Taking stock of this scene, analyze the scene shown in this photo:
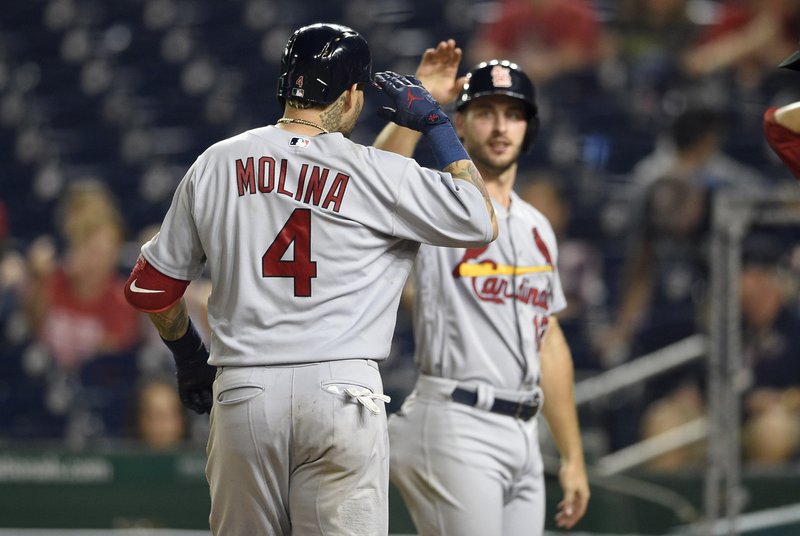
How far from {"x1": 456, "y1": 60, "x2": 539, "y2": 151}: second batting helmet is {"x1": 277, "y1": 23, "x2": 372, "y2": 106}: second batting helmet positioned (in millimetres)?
945

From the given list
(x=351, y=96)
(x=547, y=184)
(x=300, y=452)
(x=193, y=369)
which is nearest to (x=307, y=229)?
(x=351, y=96)

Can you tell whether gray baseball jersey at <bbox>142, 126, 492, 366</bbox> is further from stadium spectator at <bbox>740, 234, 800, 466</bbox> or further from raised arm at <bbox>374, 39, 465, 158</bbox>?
stadium spectator at <bbox>740, 234, 800, 466</bbox>

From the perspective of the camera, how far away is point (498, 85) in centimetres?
398

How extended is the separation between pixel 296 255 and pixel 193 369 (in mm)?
635

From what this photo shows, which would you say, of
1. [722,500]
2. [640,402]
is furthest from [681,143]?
[722,500]

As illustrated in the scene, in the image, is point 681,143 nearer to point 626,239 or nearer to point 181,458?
point 626,239

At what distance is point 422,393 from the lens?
12.8 feet

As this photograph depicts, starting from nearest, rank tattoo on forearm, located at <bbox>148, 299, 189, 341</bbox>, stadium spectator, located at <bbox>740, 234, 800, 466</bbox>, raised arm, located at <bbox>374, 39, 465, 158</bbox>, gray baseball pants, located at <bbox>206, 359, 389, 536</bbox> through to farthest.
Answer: gray baseball pants, located at <bbox>206, 359, 389, 536</bbox>, tattoo on forearm, located at <bbox>148, 299, 189, 341</bbox>, raised arm, located at <bbox>374, 39, 465, 158</bbox>, stadium spectator, located at <bbox>740, 234, 800, 466</bbox>

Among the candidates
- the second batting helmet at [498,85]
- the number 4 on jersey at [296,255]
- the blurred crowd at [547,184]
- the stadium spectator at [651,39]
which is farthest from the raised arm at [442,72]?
the stadium spectator at [651,39]

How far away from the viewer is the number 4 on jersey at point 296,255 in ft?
9.74

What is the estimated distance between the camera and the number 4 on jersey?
297 centimetres

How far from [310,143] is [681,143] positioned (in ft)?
17.0

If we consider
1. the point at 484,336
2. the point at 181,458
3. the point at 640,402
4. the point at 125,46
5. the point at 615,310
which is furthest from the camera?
the point at 125,46

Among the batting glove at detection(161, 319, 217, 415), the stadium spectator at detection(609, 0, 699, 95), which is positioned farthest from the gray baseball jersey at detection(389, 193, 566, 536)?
the stadium spectator at detection(609, 0, 699, 95)
